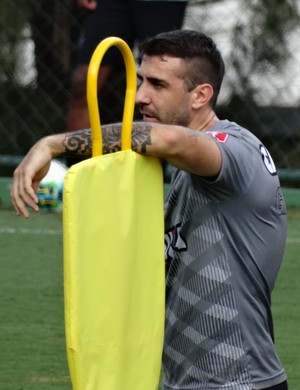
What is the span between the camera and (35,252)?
27.5 ft

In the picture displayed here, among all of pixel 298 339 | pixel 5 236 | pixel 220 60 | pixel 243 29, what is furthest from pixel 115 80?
pixel 220 60

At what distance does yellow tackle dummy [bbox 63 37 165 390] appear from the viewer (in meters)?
3.23

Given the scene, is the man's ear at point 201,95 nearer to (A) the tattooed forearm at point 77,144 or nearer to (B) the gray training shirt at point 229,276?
(B) the gray training shirt at point 229,276

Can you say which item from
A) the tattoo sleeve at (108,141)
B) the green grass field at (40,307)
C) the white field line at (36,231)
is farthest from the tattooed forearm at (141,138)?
the white field line at (36,231)

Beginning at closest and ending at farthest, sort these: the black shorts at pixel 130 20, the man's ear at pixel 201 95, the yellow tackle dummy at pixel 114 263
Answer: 1. the yellow tackle dummy at pixel 114 263
2. the man's ear at pixel 201 95
3. the black shorts at pixel 130 20

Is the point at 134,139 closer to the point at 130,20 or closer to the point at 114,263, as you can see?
the point at 114,263

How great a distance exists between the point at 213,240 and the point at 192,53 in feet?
1.77

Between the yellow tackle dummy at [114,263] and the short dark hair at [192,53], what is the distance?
346mm

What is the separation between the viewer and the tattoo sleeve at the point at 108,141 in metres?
3.43

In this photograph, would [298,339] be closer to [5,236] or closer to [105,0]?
[5,236]

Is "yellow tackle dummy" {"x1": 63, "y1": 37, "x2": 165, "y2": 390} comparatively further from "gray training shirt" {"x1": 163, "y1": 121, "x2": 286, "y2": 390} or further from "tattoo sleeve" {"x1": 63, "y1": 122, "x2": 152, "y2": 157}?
"gray training shirt" {"x1": 163, "y1": 121, "x2": 286, "y2": 390}

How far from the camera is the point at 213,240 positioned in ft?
12.3

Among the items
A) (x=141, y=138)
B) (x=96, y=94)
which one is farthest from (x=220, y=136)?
(x=96, y=94)

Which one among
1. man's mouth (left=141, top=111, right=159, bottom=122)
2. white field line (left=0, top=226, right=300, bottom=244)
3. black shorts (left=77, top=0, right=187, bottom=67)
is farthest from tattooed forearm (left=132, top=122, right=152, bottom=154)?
black shorts (left=77, top=0, right=187, bottom=67)
